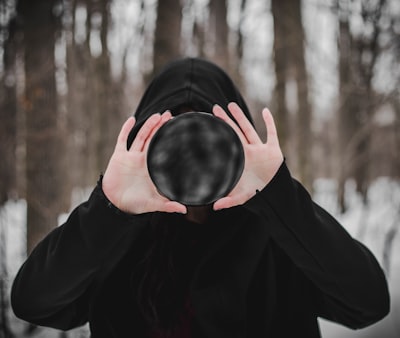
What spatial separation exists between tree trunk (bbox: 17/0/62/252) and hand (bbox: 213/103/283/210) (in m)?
3.14

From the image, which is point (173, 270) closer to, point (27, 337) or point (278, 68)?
point (27, 337)

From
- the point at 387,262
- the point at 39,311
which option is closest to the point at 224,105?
the point at 39,311

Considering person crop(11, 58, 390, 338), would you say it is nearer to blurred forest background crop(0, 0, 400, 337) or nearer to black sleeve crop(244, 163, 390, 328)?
black sleeve crop(244, 163, 390, 328)

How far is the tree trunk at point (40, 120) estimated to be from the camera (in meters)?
3.73

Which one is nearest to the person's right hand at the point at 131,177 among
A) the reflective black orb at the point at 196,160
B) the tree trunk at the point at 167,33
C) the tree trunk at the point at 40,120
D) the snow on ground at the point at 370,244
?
the reflective black orb at the point at 196,160

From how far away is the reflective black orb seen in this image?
2.97 feet

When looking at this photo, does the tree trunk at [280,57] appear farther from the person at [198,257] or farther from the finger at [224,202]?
the finger at [224,202]

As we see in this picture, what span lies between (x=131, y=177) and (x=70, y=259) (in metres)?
0.31

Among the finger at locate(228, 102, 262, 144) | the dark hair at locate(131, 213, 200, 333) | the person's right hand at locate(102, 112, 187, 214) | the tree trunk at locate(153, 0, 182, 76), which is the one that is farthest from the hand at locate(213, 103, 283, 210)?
the tree trunk at locate(153, 0, 182, 76)

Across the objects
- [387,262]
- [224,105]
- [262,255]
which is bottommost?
[387,262]

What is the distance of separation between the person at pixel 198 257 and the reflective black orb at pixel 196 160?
9 cm

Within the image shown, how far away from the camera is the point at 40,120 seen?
149 inches

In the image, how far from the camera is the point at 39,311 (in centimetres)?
116

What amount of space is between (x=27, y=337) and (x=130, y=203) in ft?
9.98
